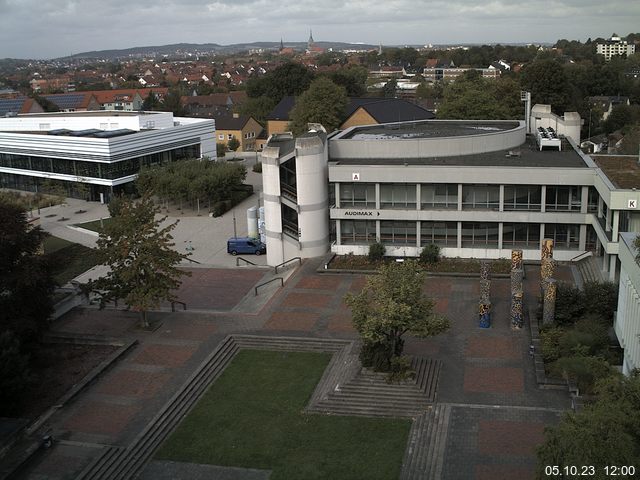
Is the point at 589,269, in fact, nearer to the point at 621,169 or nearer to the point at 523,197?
the point at 523,197

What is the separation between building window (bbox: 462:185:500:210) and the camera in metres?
39.0

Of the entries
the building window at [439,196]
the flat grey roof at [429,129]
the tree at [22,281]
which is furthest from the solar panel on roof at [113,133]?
the tree at [22,281]

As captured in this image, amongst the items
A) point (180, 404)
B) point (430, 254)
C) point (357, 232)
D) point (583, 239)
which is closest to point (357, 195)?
point (357, 232)

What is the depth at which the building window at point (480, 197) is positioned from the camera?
39.0 m

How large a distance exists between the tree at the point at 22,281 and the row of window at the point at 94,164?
36285mm

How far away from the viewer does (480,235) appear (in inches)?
1567

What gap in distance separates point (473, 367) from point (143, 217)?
1583 cm

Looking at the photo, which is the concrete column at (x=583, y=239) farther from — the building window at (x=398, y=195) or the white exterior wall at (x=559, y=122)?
the white exterior wall at (x=559, y=122)

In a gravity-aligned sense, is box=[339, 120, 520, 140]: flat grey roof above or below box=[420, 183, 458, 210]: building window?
above

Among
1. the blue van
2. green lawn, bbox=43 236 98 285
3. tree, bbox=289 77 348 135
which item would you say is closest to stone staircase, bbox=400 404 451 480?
the blue van

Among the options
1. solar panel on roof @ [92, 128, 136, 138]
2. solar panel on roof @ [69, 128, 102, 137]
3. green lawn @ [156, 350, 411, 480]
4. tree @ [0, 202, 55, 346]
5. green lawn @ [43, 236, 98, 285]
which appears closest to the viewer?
green lawn @ [156, 350, 411, 480]

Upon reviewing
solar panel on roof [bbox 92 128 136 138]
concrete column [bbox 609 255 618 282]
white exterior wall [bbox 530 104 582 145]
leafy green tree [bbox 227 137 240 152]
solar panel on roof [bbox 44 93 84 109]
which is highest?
solar panel on roof [bbox 44 93 84 109]

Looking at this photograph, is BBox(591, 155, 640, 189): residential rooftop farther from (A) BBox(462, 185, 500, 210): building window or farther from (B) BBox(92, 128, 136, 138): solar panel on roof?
(B) BBox(92, 128, 136, 138): solar panel on roof

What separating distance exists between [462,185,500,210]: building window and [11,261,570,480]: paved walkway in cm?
467
